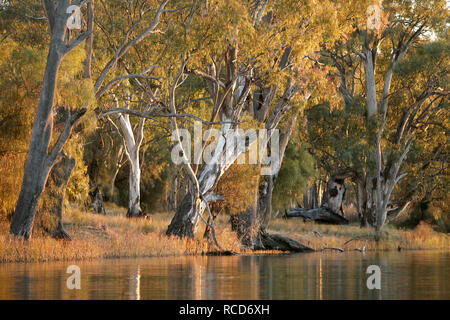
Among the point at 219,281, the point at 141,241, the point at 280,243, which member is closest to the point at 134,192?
the point at 280,243

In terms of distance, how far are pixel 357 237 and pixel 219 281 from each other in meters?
21.4

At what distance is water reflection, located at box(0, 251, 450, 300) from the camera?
1322cm

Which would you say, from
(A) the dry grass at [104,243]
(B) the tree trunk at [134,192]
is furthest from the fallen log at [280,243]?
(B) the tree trunk at [134,192]

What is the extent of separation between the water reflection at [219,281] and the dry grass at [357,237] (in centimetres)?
1289

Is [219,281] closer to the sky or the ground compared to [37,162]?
closer to the ground

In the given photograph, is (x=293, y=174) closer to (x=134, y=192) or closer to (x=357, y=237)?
(x=357, y=237)

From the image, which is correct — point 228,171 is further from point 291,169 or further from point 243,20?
point 291,169

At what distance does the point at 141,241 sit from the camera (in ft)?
87.9

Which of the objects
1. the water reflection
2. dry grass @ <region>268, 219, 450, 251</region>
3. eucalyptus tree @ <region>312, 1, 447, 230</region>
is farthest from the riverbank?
eucalyptus tree @ <region>312, 1, 447, 230</region>

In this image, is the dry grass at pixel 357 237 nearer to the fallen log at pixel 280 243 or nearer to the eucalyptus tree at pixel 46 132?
the fallen log at pixel 280 243

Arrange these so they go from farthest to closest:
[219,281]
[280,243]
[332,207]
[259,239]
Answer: [332,207] < [280,243] < [259,239] < [219,281]

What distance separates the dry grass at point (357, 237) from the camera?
35531 mm
